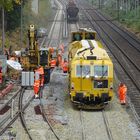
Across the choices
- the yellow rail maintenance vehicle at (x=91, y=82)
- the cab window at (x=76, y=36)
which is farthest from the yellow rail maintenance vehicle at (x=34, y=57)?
the yellow rail maintenance vehicle at (x=91, y=82)

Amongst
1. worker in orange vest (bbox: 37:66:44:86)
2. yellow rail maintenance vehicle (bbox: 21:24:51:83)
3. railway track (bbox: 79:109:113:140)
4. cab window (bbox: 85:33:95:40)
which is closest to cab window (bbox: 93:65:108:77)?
railway track (bbox: 79:109:113:140)

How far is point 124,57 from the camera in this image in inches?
1802

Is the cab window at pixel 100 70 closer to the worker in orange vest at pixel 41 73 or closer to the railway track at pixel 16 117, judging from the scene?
the railway track at pixel 16 117

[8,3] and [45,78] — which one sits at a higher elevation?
[8,3]

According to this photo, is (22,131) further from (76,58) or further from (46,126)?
(76,58)

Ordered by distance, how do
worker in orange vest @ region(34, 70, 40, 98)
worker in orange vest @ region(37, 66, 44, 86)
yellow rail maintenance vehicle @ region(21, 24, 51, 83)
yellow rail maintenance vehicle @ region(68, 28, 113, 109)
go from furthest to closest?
yellow rail maintenance vehicle @ region(21, 24, 51, 83) < worker in orange vest @ region(37, 66, 44, 86) < worker in orange vest @ region(34, 70, 40, 98) < yellow rail maintenance vehicle @ region(68, 28, 113, 109)

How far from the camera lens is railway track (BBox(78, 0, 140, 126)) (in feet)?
102

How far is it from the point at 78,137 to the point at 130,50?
3039cm

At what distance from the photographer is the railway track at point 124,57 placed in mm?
31219

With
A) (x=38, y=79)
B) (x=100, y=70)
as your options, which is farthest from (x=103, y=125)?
(x=38, y=79)

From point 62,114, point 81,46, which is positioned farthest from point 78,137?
point 81,46

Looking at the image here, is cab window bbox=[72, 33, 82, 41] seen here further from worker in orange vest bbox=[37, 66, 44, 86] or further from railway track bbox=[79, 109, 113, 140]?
railway track bbox=[79, 109, 113, 140]

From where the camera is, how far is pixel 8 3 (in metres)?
23.0

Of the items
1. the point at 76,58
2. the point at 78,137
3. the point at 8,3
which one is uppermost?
the point at 8,3
